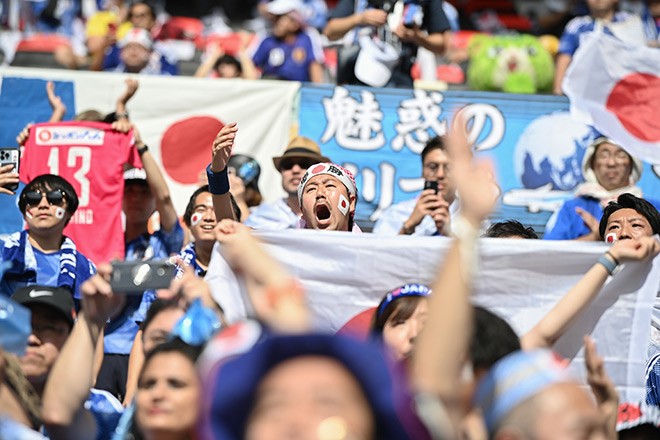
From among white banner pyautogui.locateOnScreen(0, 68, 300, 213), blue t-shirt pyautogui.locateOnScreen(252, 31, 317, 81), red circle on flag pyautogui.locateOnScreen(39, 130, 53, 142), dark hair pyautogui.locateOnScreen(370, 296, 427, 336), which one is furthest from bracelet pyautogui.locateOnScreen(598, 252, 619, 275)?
blue t-shirt pyautogui.locateOnScreen(252, 31, 317, 81)

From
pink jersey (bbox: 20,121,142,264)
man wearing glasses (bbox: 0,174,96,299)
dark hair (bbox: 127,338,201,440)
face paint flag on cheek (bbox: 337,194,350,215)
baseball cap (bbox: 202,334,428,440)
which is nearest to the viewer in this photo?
baseball cap (bbox: 202,334,428,440)

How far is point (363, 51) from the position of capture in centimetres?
838

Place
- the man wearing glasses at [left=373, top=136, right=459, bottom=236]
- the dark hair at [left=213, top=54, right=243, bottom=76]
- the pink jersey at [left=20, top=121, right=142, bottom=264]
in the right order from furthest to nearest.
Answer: the dark hair at [left=213, top=54, right=243, bottom=76]
the pink jersey at [left=20, top=121, right=142, bottom=264]
the man wearing glasses at [left=373, top=136, right=459, bottom=236]

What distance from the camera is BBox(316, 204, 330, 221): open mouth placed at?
5.46 m

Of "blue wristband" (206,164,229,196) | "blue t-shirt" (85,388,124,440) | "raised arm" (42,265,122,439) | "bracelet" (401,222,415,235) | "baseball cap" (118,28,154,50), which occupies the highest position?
"baseball cap" (118,28,154,50)

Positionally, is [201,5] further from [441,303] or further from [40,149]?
[441,303]

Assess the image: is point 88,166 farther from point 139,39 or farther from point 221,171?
point 139,39

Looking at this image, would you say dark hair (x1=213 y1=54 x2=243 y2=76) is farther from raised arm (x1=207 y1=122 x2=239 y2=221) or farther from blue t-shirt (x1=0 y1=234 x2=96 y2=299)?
raised arm (x1=207 y1=122 x2=239 y2=221)

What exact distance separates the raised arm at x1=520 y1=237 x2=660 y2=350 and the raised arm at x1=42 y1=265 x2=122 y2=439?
1265mm

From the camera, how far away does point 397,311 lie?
400cm

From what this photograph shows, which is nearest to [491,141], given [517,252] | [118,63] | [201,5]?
[118,63]

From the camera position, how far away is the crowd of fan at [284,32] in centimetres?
827

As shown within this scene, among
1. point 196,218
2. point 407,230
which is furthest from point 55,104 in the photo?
point 407,230

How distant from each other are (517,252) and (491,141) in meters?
3.84
